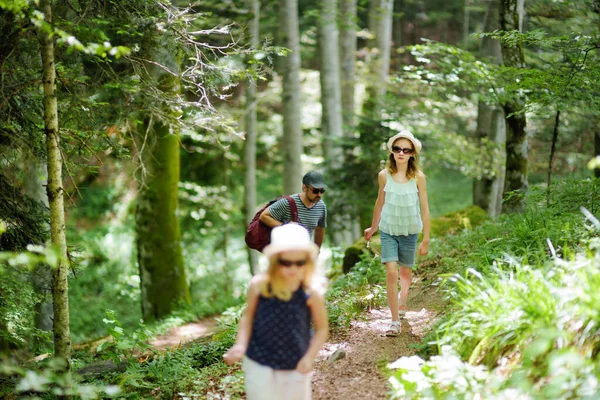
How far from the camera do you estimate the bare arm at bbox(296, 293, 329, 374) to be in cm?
339

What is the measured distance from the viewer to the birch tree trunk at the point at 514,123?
25.7ft

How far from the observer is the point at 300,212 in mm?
5820

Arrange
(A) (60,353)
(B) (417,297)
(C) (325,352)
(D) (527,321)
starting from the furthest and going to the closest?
(B) (417,297) < (C) (325,352) < (A) (60,353) < (D) (527,321)

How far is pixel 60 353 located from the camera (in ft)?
15.9

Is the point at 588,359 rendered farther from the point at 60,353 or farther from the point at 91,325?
the point at 91,325

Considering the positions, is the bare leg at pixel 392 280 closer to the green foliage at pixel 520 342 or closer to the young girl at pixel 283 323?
the green foliage at pixel 520 342

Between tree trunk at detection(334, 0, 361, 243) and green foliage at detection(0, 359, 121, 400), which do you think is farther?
tree trunk at detection(334, 0, 361, 243)

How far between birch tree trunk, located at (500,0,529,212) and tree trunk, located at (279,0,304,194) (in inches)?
215

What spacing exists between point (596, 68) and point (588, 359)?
155 inches

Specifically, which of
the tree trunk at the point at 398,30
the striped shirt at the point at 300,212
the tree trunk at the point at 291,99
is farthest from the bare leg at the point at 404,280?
the tree trunk at the point at 398,30

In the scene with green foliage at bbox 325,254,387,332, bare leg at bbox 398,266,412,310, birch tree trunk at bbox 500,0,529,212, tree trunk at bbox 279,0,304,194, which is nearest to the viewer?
bare leg at bbox 398,266,412,310

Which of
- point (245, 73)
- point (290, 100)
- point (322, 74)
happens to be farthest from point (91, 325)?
point (245, 73)

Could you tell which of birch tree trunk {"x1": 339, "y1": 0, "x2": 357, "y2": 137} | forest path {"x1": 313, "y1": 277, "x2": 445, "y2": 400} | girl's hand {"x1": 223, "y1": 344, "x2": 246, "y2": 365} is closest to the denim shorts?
forest path {"x1": 313, "y1": 277, "x2": 445, "y2": 400}

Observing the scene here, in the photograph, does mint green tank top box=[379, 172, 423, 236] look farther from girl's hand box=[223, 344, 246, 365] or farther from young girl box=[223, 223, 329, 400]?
girl's hand box=[223, 344, 246, 365]
